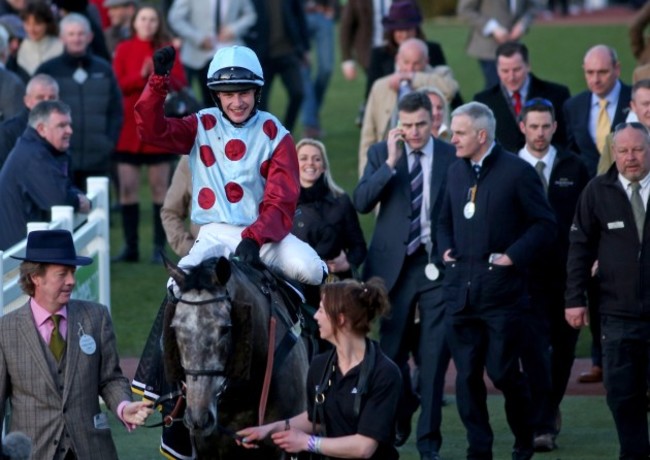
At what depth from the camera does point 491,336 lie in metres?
9.46

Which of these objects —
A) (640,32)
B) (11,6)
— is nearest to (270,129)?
(640,32)

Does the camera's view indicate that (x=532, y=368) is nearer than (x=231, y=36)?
Yes

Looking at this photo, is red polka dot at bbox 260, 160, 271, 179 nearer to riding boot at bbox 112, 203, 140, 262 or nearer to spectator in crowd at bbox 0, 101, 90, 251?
spectator in crowd at bbox 0, 101, 90, 251

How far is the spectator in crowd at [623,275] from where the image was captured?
9094 millimetres

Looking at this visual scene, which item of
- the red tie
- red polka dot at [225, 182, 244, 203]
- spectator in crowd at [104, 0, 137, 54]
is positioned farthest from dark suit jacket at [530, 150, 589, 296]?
spectator in crowd at [104, 0, 137, 54]

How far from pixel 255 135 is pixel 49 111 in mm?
3849

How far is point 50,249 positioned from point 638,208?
11.8ft

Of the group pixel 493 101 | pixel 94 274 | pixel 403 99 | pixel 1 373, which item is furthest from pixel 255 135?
pixel 493 101

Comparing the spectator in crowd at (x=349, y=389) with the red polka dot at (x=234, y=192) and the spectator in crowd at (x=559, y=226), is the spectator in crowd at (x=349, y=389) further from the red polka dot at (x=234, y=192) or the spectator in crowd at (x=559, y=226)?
the spectator in crowd at (x=559, y=226)

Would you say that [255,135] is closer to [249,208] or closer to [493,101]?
[249,208]

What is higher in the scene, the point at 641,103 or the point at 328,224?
the point at 641,103

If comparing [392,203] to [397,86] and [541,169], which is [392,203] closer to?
[541,169]

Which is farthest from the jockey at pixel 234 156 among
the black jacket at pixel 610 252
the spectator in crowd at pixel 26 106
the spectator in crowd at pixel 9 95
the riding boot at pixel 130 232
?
the riding boot at pixel 130 232

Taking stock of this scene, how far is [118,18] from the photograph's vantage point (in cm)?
1766
